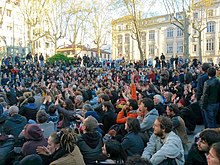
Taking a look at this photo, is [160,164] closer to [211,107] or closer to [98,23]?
[211,107]

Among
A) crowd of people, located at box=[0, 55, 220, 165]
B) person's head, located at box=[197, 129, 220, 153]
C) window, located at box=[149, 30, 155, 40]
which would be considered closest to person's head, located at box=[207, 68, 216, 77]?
crowd of people, located at box=[0, 55, 220, 165]

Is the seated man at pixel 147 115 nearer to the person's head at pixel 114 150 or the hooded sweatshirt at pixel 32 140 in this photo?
the person's head at pixel 114 150

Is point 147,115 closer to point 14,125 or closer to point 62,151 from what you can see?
point 62,151

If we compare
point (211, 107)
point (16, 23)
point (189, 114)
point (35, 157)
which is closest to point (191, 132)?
point (189, 114)

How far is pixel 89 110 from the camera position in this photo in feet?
25.6

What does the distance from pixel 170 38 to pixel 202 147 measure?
7056 cm

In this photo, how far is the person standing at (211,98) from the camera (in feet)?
25.3

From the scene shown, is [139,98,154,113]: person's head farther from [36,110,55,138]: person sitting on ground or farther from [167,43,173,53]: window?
[167,43,173,53]: window

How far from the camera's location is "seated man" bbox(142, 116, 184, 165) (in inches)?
178

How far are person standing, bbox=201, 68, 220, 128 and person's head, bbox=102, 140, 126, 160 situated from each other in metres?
3.19

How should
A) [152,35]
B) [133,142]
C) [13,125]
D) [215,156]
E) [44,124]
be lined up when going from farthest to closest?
[152,35], [13,125], [44,124], [133,142], [215,156]

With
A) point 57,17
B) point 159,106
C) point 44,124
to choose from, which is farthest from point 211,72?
point 57,17

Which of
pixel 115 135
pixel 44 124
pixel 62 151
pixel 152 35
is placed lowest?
pixel 115 135

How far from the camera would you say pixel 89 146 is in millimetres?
5609
